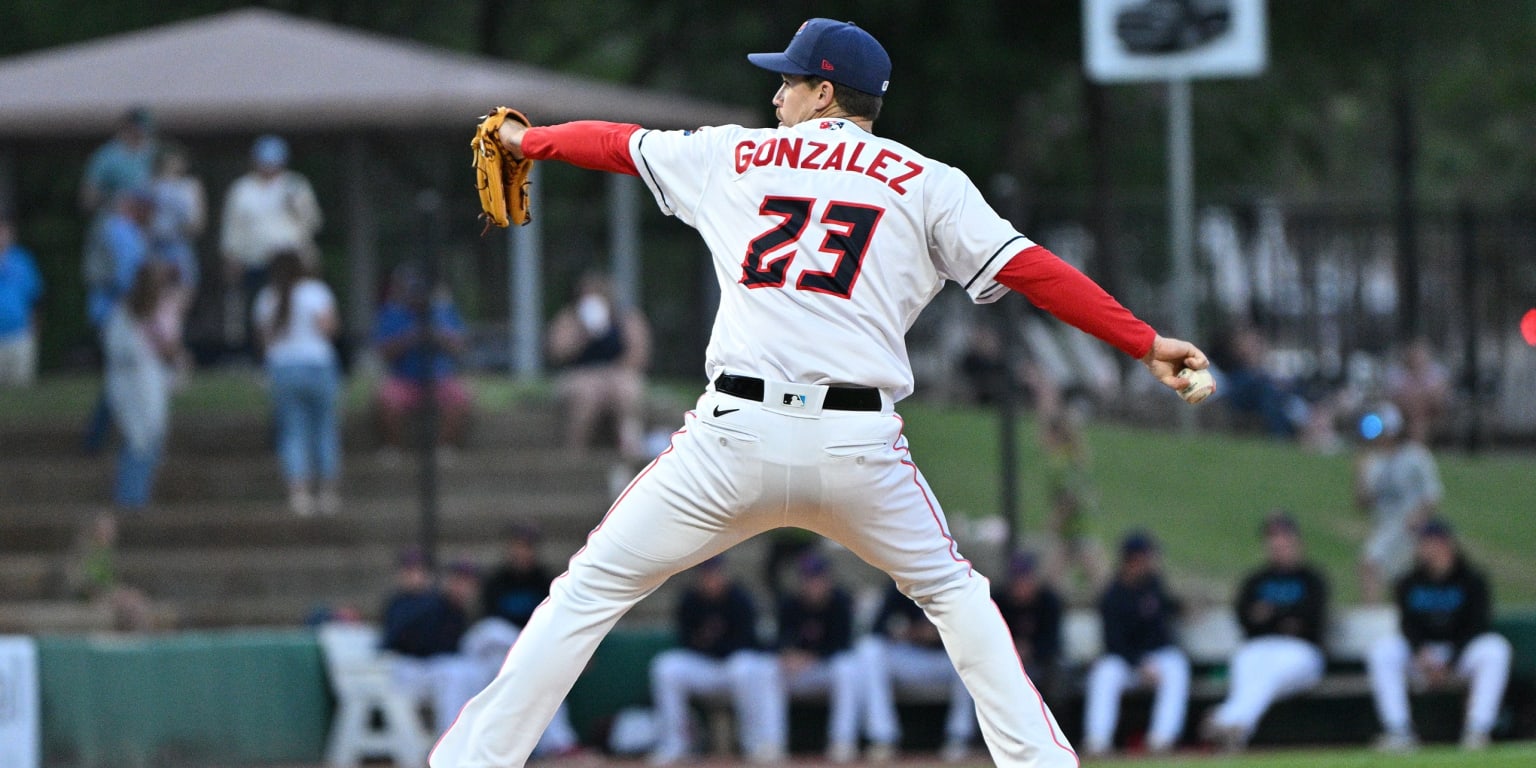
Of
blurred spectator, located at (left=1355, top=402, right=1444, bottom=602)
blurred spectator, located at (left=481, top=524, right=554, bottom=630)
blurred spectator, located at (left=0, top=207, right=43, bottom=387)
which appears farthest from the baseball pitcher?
blurred spectator, located at (left=0, top=207, right=43, bottom=387)

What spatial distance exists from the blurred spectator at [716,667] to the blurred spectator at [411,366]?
237cm

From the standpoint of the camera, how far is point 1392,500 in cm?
1323

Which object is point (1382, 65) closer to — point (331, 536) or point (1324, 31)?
point (1324, 31)

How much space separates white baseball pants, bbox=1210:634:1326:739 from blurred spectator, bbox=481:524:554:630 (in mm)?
3870

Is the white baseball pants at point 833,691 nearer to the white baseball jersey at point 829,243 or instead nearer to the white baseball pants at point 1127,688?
the white baseball pants at point 1127,688

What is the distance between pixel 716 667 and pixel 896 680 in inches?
40.8

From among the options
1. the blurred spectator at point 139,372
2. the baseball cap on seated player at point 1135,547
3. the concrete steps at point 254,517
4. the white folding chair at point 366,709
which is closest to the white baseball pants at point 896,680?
the baseball cap on seated player at point 1135,547

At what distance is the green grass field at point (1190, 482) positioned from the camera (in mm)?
14633

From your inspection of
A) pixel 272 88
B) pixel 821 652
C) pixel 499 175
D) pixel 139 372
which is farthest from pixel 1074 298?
pixel 272 88

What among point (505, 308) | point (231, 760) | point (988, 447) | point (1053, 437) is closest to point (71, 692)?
point (231, 760)

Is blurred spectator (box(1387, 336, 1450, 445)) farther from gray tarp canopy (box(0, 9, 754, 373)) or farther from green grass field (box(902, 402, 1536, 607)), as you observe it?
gray tarp canopy (box(0, 9, 754, 373))

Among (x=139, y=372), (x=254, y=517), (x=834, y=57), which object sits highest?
(x=834, y=57)

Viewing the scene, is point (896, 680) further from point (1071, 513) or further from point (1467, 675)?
point (1467, 675)

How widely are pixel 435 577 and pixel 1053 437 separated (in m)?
4.45
